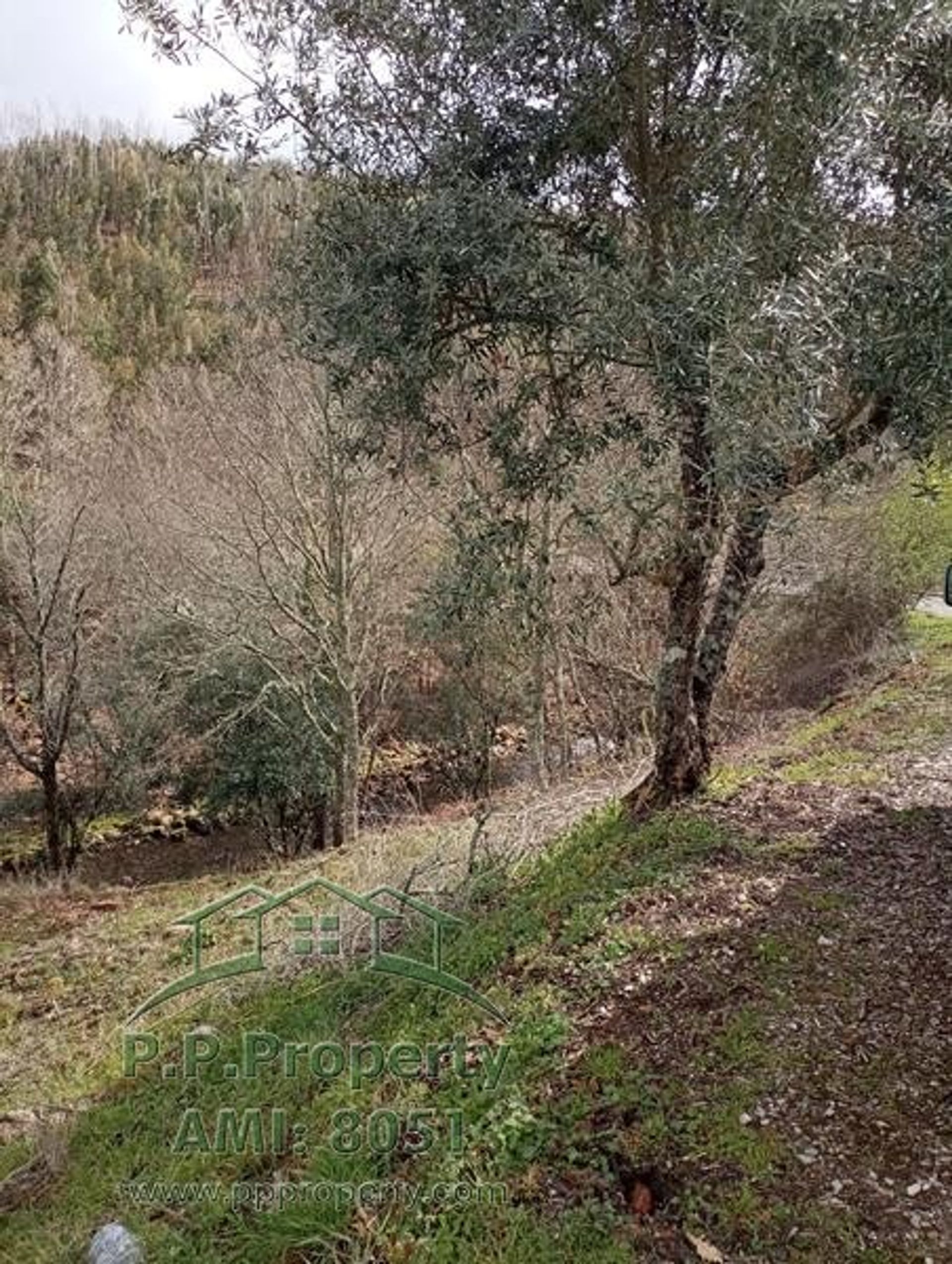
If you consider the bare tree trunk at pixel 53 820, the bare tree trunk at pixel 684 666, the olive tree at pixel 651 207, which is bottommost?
the bare tree trunk at pixel 53 820

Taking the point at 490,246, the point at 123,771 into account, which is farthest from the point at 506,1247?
the point at 123,771

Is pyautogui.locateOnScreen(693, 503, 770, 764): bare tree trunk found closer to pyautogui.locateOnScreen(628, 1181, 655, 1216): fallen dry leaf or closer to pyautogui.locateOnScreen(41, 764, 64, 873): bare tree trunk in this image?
pyautogui.locateOnScreen(628, 1181, 655, 1216): fallen dry leaf

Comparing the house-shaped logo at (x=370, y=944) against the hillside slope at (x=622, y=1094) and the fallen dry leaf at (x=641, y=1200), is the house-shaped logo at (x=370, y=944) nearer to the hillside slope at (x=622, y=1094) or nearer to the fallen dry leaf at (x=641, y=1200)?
the hillside slope at (x=622, y=1094)

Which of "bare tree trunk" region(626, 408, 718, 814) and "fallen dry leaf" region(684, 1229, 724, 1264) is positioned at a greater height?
"bare tree trunk" region(626, 408, 718, 814)

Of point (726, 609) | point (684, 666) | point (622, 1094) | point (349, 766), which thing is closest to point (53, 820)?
point (349, 766)

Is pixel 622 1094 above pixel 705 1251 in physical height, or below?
above

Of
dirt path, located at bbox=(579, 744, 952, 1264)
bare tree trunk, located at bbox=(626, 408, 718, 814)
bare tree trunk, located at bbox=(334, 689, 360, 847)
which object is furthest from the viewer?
bare tree trunk, located at bbox=(334, 689, 360, 847)

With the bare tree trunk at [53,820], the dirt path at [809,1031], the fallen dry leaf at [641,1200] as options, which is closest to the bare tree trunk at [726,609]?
the dirt path at [809,1031]

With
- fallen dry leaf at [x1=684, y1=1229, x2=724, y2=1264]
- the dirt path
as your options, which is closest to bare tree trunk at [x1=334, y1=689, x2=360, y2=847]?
the dirt path

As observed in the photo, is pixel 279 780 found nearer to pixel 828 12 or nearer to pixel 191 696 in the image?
pixel 191 696

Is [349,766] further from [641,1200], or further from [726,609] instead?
[641,1200]

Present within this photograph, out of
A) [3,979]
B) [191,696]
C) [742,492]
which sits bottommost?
[3,979]

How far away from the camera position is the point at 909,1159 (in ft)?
8.09

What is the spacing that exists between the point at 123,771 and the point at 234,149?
32.8ft
